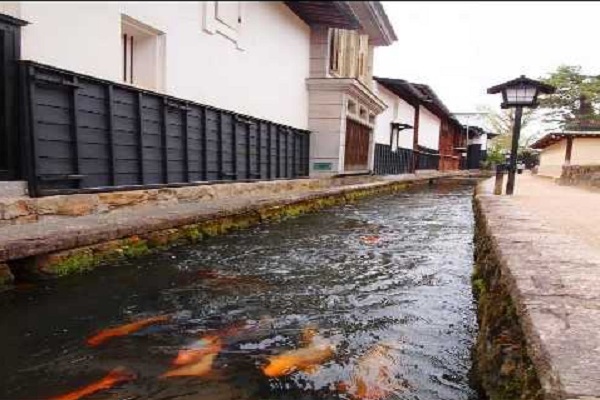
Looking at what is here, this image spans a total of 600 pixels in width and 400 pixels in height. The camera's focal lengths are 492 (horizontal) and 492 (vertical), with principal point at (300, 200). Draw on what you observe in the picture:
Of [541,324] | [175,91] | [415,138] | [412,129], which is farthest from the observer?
[412,129]

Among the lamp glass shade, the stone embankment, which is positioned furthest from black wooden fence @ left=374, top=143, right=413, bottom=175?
the stone embankment

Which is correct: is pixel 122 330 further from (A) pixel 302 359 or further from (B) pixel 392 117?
(B) pixel 392 117

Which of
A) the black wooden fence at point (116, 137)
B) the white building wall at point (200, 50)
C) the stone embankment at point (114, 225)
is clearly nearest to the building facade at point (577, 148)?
the white building wall at point (200, 50)

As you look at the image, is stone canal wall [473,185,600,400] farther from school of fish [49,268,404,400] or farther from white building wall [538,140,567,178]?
white building wall [538,140,567,178]

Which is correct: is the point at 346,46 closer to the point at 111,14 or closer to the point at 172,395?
the point at 111,14

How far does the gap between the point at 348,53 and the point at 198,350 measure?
1786 cm

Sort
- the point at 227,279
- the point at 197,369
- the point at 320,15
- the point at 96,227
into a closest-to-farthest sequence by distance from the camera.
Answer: the point at 197,369
the point at 227,279
the point at 96,227
the point at 320,15

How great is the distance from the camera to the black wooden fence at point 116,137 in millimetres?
6375

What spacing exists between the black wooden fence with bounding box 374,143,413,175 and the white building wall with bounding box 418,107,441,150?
11.8ft

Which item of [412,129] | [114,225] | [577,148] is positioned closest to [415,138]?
[412,129]

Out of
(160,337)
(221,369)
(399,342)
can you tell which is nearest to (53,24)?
(160,337)

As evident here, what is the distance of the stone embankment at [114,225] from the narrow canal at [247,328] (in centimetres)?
26

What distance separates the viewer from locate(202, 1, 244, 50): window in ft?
34.1

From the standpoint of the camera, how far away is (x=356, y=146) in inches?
805
